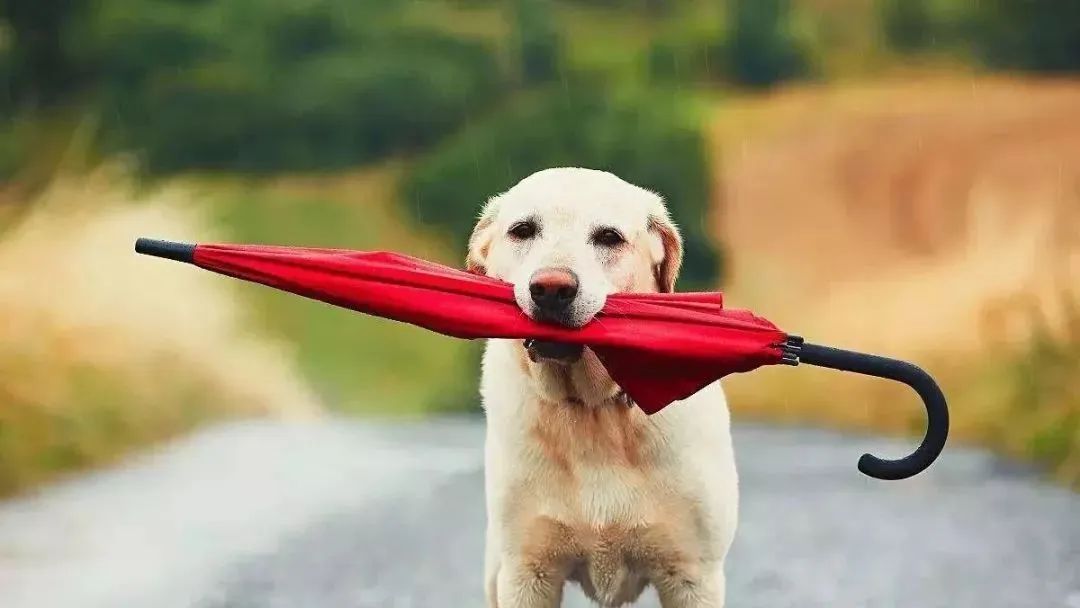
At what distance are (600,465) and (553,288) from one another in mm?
415

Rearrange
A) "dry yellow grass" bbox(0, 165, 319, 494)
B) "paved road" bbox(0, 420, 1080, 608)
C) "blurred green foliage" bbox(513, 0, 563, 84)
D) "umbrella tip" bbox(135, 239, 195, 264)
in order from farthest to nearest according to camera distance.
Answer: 1. "blurred green foliage" bbox(513, 0, 563, 84)
2. "dry yellow grass" bbox(0, 165, 319, 494)
3. "paved road" bbox(0, 420, 1080, 608)
4. "umbrella tip" bbox(135, 239, 195, 264)

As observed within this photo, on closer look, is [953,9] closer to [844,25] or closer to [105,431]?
[844,25]

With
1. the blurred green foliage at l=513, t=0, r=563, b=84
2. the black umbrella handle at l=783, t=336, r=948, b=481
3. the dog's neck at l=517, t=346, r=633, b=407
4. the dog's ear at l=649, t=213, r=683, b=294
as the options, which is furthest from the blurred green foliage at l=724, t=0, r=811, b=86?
the black umbrella handle at l=783, t=336, r=948, b=481

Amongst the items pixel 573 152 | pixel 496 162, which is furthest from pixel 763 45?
pixel 496 162

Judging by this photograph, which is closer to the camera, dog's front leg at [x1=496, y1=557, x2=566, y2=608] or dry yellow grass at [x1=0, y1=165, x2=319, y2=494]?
dog's front leg at [x1=496, y1=557, x2=566, y2=608]

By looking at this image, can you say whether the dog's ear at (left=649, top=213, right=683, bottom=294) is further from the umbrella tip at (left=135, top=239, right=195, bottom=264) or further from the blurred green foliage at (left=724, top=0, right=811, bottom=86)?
the blurred green foliage at (left=724, top=0, right=811, bottom=86)

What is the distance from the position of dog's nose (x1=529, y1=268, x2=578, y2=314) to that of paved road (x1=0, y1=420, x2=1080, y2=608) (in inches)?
68.1

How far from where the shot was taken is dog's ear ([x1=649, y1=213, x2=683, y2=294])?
7.14 ft

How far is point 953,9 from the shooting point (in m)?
5.75

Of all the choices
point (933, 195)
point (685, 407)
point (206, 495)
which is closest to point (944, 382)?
point (933, 195)

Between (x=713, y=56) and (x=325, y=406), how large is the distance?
235 cm

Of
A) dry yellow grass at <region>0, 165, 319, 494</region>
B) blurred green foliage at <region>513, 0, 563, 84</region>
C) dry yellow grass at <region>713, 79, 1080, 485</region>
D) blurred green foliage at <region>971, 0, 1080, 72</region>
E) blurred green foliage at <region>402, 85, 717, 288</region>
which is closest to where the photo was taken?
dry yellow grass at <region>0, 165, 319, 494</region>

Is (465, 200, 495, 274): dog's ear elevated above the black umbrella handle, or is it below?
above

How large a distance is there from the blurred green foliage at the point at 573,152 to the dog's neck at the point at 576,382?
11.0 ft
